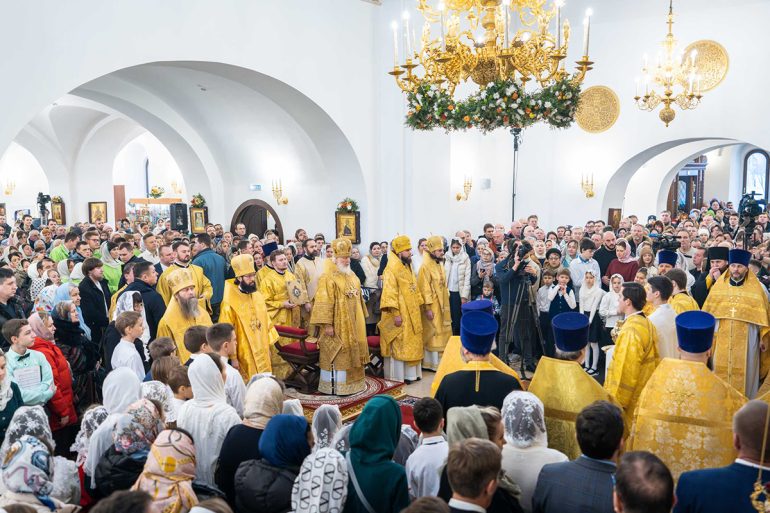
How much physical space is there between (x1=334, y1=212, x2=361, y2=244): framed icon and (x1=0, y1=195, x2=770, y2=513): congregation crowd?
4.67 m

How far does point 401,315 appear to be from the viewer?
27.5 feet

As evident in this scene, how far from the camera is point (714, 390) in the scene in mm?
3797

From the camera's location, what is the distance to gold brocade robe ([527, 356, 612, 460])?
3.74 metres

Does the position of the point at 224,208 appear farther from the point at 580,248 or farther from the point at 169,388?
the point at 169,388

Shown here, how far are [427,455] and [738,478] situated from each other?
1.42 meters

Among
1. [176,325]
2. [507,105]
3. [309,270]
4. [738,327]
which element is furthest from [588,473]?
[309,270]

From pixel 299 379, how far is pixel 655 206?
1436 cm

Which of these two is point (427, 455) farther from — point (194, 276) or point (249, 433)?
point (194, 276)

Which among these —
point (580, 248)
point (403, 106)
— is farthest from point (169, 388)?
point (403, 106)

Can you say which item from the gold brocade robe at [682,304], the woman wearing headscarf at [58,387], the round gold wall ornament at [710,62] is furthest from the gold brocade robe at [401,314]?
the round gold wall ornament at [710,62]

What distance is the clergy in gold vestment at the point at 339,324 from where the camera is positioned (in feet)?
25.3

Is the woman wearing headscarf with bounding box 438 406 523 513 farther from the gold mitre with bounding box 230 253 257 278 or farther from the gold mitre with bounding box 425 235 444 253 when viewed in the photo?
the gold mitre with bounding box 425 235 444 253

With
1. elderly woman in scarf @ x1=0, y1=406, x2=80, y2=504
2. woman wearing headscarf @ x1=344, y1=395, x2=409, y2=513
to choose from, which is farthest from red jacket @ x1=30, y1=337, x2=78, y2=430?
woman wearing headscarf @ x1=344, y1=395, x2=409, y2=513

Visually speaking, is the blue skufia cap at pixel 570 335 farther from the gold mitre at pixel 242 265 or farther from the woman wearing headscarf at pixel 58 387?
the woman wearing headscarf at pixel 58 387
